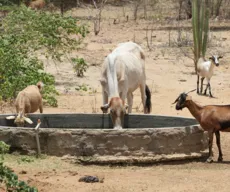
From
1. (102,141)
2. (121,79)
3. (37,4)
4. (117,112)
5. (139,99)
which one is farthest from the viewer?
(37,4)

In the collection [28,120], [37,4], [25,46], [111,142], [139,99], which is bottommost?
[139,99]

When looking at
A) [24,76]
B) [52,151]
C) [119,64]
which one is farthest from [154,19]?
[52,151]

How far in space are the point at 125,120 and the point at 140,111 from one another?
3.71 meters

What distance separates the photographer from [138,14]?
30969 mm

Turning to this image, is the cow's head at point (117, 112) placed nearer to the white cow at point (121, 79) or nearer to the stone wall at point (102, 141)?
the white cow at point (121, 79)

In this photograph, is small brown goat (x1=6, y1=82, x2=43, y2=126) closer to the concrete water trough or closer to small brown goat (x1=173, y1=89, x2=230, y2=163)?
the concrete water trough

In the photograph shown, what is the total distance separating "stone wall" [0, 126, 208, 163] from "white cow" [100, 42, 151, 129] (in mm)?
745

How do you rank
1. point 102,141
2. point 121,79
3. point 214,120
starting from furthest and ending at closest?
1. point 121,79
2. point 214,120
3. point 102,141

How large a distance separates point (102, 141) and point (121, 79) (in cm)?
238

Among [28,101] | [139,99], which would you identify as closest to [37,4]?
[139,99]

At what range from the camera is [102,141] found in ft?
30.8

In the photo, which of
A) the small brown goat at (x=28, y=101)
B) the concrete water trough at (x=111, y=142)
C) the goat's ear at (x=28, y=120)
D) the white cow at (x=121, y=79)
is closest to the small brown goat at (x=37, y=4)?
the white cow at (x=121, y=79)

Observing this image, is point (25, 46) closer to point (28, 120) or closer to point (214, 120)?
point (28, 120)

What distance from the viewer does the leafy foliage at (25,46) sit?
13.9 m
